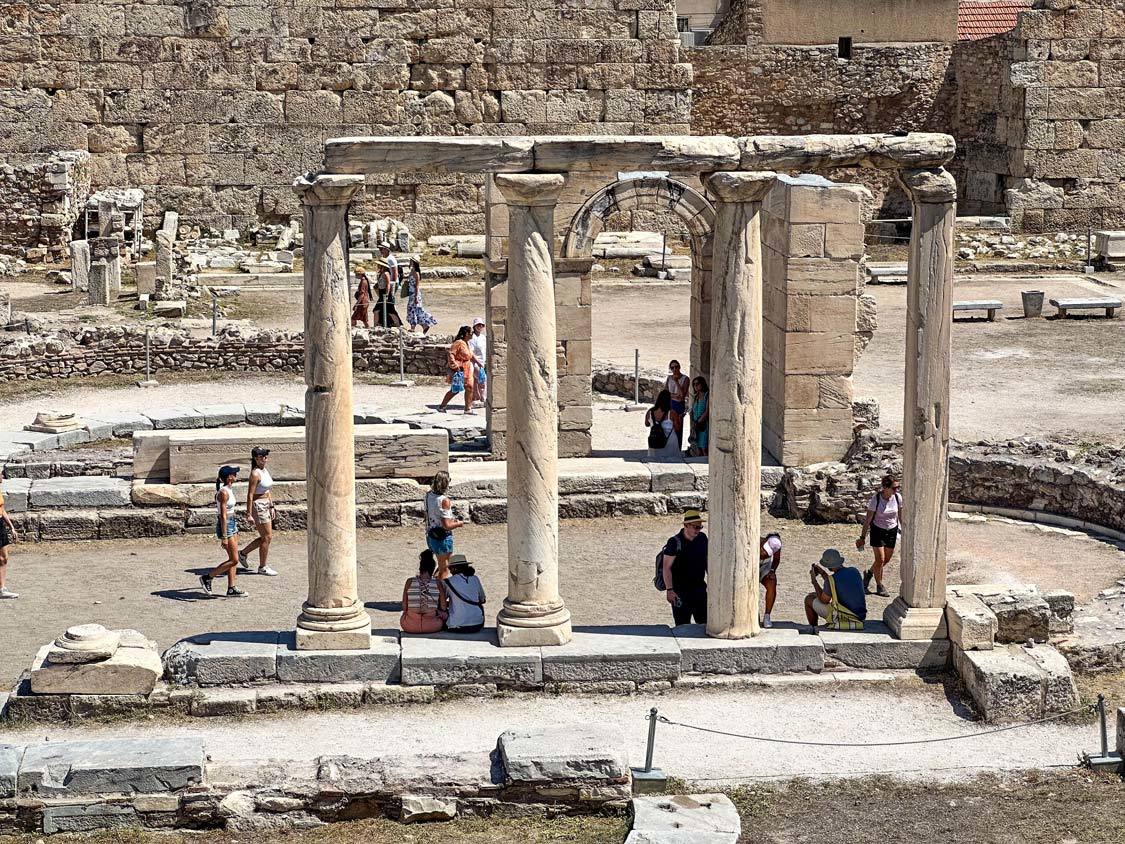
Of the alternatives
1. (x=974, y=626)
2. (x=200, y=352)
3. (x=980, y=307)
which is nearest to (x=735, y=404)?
(x=974, y=626)

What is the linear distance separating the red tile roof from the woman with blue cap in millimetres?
30636

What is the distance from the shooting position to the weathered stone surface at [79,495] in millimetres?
19797

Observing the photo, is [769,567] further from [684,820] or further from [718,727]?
[684,820]

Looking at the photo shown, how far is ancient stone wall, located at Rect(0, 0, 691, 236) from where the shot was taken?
37562mm

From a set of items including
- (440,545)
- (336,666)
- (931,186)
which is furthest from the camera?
(440,545)

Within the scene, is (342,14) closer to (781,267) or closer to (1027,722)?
(781,267)

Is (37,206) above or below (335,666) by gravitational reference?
above

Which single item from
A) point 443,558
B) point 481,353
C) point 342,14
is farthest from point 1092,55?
point 443,558

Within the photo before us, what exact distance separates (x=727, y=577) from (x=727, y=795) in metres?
2.56

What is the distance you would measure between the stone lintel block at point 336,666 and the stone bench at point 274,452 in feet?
17.9

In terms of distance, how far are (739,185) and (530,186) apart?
1603 mm

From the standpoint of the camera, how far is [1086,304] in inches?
1241

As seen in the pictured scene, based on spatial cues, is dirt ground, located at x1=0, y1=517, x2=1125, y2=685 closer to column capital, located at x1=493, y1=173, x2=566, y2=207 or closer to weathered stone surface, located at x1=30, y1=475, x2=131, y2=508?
weathered stone surface, located at x1=30, y1=475, x2=131, y2=508

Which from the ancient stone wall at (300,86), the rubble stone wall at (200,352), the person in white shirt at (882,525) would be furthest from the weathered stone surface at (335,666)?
the ancient stone wall at (300,86)
